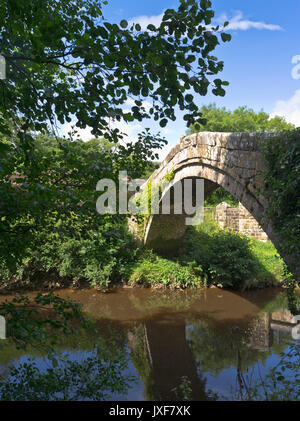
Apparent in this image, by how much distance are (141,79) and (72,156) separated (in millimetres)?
731

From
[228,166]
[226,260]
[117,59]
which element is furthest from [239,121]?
[117,59]

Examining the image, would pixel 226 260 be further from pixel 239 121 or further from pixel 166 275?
pixel 239 121

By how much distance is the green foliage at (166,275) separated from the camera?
860 centimetres

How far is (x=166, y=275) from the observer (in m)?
8.73

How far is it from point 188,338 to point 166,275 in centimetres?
307

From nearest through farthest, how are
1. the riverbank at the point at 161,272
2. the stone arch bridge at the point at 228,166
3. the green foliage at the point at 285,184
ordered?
1. the green foliage at the point at 285,184
2. the stone arch bridge at the point at 228,166
3. the riverbank at the point at 161,272

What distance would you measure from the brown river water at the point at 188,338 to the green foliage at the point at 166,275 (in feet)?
0.91

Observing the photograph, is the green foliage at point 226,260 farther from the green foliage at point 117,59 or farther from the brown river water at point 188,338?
the green foliage at point 117,59

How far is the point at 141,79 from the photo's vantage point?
2.07 metres

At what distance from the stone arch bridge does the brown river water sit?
1.79 meters

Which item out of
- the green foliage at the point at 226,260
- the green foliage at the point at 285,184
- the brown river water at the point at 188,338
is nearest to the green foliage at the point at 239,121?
the green foliage at the point at 226,260
